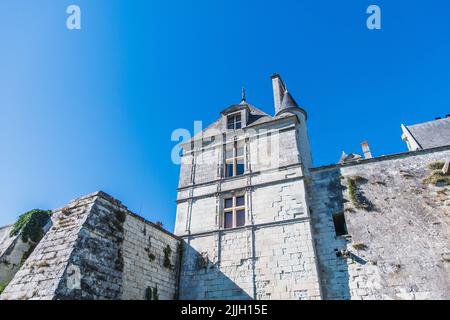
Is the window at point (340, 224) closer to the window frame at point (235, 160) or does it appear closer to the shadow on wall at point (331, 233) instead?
the shadow on wall at point (331, 233)

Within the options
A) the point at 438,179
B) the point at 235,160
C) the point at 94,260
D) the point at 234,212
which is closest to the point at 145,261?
the point at 94,260

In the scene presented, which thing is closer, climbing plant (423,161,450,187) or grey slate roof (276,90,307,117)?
climbing plant (423,161,450,187)

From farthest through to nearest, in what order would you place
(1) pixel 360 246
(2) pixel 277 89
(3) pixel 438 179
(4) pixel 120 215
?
(2) pixel 277 89
(3) pixel 438 179
(1) pixel 360 246
(4) pixel 120 215

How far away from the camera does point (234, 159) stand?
11836 millimetres

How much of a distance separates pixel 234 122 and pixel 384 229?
23.7 ft

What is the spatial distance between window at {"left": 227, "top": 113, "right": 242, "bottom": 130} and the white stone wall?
5.47m

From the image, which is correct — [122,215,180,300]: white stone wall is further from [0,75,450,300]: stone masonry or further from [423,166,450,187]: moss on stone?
[423,166,450,187]: moss on stone

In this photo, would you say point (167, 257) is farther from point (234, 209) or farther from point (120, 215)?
point (234, 209)

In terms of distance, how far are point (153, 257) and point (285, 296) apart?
13.3 ft

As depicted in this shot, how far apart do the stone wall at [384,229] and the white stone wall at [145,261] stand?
15.6ft

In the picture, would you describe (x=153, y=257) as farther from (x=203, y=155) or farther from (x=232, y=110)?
(x=232, y=110)

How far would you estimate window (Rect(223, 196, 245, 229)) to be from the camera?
1025cm

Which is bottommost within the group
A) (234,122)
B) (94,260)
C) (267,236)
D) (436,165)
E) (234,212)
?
(94,260)

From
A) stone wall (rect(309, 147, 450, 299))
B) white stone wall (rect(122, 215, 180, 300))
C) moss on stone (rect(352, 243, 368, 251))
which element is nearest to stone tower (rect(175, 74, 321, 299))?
white stone wall (rect(122, 215, 180, 300))
